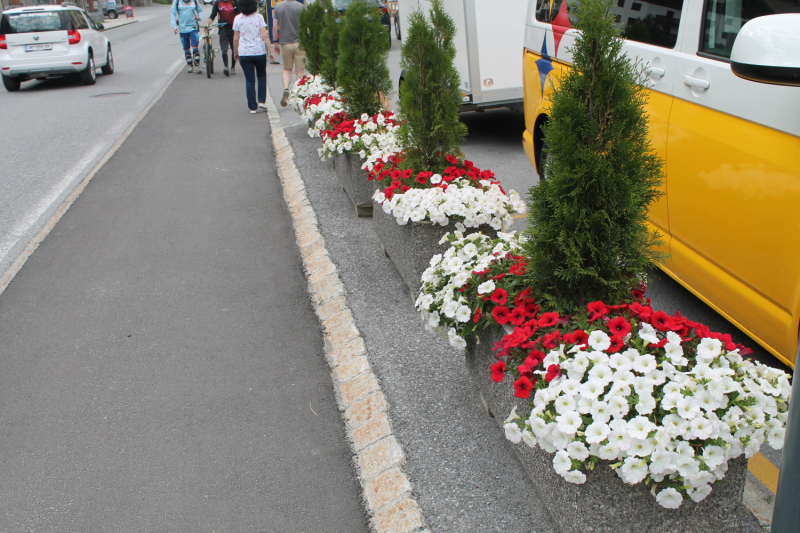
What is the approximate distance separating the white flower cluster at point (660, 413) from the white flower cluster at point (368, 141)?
3426 mm

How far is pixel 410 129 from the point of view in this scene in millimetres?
4645

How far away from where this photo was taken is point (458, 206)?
13.1 feet

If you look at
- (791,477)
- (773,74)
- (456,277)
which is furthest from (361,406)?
(773,74)

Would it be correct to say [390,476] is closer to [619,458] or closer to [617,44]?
[619,458]

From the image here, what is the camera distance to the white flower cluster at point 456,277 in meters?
2.94

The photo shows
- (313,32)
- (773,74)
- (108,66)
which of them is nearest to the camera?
(773,74)

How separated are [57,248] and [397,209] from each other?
3518mm

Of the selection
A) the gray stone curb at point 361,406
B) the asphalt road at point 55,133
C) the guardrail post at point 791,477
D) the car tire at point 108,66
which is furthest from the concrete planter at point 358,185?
the car tire at point 108,66

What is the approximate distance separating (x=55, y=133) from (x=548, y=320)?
429 inches

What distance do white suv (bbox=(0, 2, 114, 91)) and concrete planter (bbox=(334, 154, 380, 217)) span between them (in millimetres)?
12940

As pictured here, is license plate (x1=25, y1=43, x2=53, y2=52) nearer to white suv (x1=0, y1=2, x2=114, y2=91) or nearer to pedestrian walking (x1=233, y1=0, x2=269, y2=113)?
white suv (x1=0, y1=2, x2=114, y2=91)

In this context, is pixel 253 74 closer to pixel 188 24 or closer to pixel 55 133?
pixel 55 133

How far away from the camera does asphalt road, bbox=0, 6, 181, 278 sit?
7165mm

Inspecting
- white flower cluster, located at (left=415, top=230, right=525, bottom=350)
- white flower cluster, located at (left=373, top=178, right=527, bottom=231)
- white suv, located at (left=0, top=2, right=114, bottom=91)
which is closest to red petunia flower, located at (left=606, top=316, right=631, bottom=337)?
white flower cluster, located at (left=415, top=230, right=525, bottom=350)
